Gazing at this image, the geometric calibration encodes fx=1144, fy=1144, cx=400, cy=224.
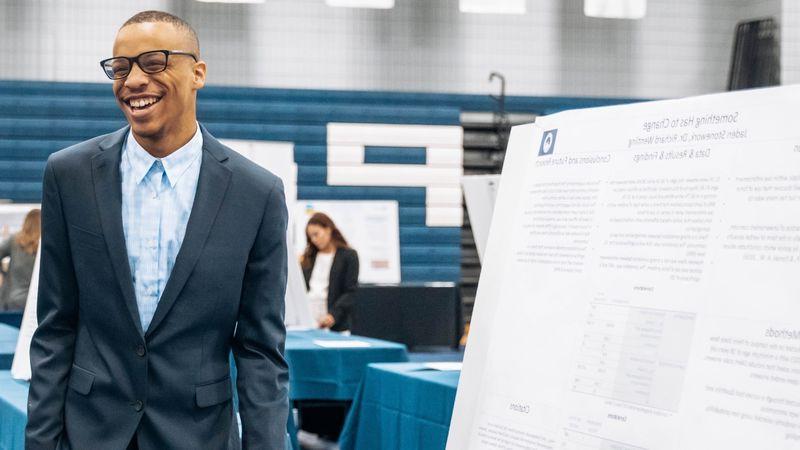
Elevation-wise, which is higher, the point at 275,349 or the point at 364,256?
the point at 275,349

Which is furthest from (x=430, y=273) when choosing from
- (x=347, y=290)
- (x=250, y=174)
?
(x=250, y=174)

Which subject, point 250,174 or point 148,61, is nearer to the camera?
point 148,61

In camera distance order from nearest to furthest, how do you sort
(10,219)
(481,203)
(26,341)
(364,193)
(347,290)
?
(26,341)
(481,203)
(347,290)
(10,219)
(364,193)

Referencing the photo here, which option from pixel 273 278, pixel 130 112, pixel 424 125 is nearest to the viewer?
pixel 130 112

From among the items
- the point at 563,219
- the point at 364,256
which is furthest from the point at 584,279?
the point at 364,256

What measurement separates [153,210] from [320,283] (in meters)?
5.77

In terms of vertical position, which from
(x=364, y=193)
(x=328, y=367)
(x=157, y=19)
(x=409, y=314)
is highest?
(x=157, y=19)

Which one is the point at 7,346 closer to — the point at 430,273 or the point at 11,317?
the point at 11,317

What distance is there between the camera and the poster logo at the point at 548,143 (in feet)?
7.21

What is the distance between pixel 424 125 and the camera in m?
10.6

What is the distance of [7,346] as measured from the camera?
4258 mm

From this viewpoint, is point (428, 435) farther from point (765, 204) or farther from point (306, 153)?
point (306, 153)

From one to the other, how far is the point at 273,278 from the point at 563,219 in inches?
21.3

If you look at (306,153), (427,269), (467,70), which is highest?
(467,70)
